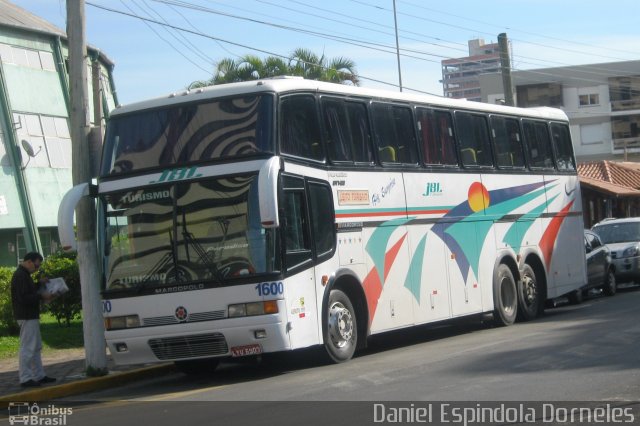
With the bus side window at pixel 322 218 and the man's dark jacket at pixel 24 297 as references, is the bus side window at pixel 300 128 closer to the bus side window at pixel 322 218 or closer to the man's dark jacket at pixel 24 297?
the bus side window at pixel 322 218

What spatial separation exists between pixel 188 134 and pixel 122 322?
8.64ft

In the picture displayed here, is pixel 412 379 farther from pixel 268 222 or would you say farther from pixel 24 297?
pixel 24 297

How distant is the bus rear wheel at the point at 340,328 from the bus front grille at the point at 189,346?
5.38 feet

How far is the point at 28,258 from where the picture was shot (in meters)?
13.9

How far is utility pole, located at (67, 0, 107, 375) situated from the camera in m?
14.3

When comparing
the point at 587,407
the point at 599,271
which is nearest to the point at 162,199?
the point at 587,407

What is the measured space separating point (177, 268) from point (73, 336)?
23.5ft

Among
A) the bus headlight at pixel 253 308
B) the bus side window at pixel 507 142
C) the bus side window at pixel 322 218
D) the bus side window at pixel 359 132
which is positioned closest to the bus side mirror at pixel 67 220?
the bus headlight at pixel 253 308

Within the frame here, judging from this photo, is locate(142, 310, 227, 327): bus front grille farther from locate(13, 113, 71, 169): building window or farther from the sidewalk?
locate(13, 113, 71, 169): building window

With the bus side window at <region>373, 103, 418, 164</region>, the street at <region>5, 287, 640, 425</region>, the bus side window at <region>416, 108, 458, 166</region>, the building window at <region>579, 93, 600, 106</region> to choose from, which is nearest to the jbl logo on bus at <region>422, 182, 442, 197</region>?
the bus side window at <region>416, 108, 458, 166</region>

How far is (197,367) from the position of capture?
14969mm

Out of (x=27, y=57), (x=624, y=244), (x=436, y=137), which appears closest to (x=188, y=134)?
(x=436, y=137)

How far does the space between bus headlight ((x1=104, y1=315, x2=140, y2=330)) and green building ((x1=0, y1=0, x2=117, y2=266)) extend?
21.0 m

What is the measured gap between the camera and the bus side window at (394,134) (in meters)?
15.7
